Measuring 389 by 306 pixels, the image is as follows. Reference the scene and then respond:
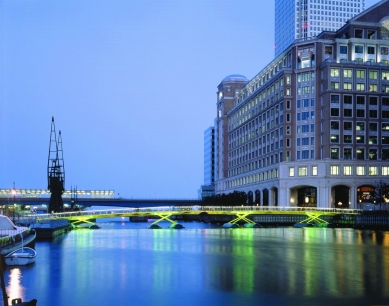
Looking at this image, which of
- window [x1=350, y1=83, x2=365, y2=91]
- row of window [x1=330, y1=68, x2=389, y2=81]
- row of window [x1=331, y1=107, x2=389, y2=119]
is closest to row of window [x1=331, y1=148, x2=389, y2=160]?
row of window [x1=331, y1=107, x2=389, y2=119]

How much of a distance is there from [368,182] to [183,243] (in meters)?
76.6

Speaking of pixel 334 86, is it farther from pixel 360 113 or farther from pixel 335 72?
pixel 360 113

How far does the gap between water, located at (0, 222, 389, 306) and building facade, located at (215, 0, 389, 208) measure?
2876 inches

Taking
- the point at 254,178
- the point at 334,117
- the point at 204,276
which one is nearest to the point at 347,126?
the point at 334,117

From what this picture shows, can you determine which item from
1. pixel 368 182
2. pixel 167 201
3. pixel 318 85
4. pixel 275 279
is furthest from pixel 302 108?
pixel 275 279

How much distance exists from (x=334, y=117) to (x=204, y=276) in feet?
330

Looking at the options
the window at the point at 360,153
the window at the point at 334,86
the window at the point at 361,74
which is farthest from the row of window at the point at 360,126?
the window at the point at 361,74

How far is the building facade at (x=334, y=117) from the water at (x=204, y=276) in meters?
73.0

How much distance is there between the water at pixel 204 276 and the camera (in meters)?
30.4

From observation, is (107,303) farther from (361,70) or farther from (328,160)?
(361,70)

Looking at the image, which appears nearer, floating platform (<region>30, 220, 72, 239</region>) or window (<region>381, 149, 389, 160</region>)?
floating platform (<region>30, 220, 72, 239</region>)

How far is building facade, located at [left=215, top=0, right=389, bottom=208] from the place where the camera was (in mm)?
133250

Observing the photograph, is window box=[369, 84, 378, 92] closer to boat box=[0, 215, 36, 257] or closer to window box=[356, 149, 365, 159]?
window box=[356, 149, 365, 159]

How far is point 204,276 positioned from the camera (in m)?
39.3
